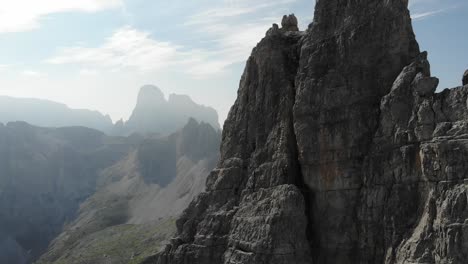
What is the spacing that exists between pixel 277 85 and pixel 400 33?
16.2m

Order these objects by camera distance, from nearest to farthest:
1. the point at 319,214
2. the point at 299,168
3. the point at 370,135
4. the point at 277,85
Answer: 1. the point at 370,135
2. the point at 319,214
3. the point at 299,168
4. the point at 277,85

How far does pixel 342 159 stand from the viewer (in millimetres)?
50031

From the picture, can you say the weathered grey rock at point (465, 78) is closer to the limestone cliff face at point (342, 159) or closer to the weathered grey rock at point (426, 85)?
the limestone cliff face at point (342, 159)

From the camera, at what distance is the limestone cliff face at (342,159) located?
4088 cm

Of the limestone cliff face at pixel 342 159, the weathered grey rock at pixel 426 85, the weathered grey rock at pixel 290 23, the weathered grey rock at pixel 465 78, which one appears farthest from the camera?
the weathered grey rock at pixel 290 23

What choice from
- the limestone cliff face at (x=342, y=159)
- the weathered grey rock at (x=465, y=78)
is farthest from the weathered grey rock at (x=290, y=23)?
the weathered grey rock at (x=465, y=78)

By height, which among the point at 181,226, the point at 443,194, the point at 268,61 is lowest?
Result: the point at 181,226

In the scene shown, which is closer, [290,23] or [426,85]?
[426,85]

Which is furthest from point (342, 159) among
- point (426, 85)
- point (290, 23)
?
point (290, 23)

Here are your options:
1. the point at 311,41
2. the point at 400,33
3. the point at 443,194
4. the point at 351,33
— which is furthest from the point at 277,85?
the point at 443,194

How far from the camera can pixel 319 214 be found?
51812 millimetres

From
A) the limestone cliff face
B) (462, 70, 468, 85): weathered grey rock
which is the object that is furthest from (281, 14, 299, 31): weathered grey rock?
(462, 70, 468, 85): weathered grey rock

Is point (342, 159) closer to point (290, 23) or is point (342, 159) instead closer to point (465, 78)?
point (465, 78)

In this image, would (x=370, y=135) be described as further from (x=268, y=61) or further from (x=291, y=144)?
(x=268, y=61)
